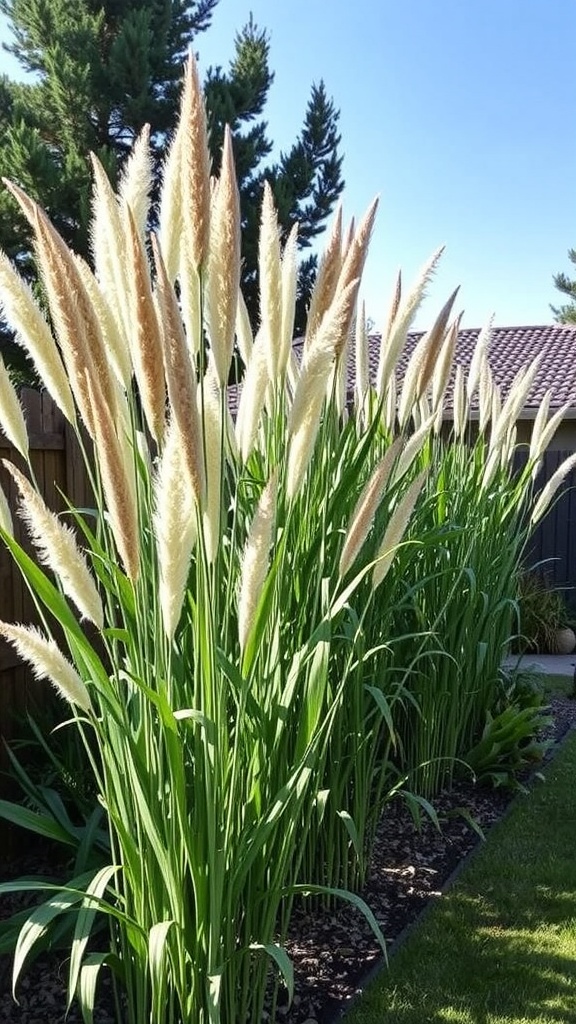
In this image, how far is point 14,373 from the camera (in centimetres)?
1130

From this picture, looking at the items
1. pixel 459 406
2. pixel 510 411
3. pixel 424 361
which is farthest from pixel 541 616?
pixel 424 361

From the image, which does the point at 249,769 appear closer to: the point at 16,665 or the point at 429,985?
the point at 429,985

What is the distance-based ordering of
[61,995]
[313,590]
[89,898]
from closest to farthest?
[89,898]
[61,995]
[313,590]

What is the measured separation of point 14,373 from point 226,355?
10.9 meters

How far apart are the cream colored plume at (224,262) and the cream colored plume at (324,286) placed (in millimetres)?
400

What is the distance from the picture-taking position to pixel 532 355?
13.7 m

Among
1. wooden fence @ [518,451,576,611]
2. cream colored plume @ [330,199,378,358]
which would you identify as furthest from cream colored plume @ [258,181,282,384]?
wooden fence @ [518,451,576,611]

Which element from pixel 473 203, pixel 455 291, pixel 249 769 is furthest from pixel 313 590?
pixel 473 203

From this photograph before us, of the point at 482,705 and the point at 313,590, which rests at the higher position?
the point at 313,590

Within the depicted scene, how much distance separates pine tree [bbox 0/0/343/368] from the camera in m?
11.1

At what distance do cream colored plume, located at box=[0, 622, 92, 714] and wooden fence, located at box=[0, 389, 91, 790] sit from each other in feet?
4.10

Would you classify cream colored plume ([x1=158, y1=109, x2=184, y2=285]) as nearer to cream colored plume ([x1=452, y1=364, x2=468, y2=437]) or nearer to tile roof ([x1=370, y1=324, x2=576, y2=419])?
cream colored plume ([x1=452, y1=364, x2=468, y2=437])

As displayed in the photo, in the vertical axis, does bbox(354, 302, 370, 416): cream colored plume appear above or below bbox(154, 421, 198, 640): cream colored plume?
above

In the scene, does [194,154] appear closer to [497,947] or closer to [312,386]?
[312,386]
